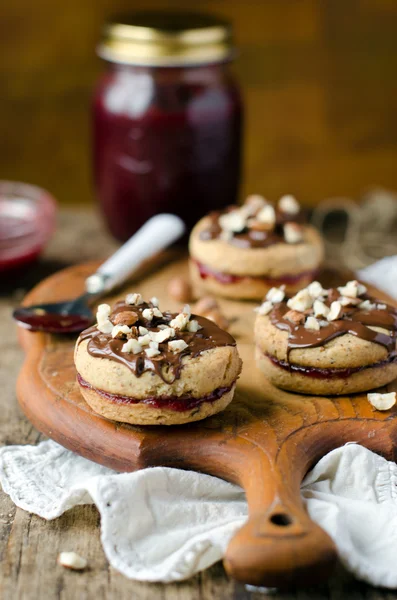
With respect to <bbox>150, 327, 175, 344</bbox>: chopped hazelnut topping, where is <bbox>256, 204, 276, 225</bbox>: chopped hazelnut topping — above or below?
below

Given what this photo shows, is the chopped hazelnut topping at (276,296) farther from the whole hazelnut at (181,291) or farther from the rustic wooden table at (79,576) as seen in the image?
the rustic wooden table at (79,576)

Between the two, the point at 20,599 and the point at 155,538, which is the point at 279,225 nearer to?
the point at 155,538

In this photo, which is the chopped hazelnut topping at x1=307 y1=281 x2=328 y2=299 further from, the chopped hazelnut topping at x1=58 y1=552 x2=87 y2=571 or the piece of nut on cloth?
the chopped hazelnut topping at x1=58 y1=552 x2=87 y2=571

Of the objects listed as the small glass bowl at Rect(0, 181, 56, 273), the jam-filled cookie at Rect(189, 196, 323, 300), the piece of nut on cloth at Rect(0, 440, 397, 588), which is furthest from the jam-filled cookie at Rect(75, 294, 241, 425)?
the small glass bowl at Rect(0, 181, 56, 273)

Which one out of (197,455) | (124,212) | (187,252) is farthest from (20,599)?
(124,212)

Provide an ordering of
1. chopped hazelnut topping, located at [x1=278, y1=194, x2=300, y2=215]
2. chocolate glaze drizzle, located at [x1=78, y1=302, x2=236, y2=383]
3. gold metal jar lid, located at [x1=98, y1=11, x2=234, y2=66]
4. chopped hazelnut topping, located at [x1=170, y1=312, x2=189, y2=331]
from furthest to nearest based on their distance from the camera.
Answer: gold metal jar lid, located at [x1=98, y1=11, x2=234, y2=66] → chopped hazelnut topping, located at [x1=278, y1=194, x2=300, y2=215] → chopped hazelnut topping, located at [x1=170, y1=312, x2=189, y2=331] → chocolate glaze drizzle, located at [x1=78, y1=302, x2=236, y2=383]

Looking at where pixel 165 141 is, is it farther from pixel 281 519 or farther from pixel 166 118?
pixel 281 519

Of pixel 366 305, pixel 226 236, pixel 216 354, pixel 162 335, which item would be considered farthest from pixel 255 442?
pixel 226 236
